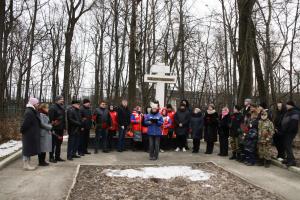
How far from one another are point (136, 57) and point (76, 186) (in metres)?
12.1

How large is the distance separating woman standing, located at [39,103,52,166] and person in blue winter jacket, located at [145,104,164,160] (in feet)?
9.32

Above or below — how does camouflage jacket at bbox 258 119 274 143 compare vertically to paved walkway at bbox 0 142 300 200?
above

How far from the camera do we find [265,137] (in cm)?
994

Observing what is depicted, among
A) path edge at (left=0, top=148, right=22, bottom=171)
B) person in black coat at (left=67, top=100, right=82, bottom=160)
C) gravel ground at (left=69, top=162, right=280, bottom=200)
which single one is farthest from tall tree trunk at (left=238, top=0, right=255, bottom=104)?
path edge at (left=0, top=148, right=22, bottom=171)

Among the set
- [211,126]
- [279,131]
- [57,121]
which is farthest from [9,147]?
[279,131]

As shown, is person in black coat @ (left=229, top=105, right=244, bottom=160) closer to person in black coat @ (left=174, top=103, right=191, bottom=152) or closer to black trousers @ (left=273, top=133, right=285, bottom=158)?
black trousers @ (left=273, top=133, right=285, bottom=158)

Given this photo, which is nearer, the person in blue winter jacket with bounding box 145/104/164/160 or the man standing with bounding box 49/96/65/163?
the man standing with bounding box 49/96/65/163

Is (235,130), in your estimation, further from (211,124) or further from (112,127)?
(112,127)

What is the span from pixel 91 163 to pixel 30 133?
2.01 metres

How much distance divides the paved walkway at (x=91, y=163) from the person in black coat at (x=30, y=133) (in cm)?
44

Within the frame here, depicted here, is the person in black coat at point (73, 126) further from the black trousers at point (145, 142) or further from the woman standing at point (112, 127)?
the black trousers at point (145, 142)

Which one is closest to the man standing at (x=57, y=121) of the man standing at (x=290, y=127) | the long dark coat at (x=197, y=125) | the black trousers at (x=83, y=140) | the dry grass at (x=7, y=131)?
the black trousers at (x=83, y=140)

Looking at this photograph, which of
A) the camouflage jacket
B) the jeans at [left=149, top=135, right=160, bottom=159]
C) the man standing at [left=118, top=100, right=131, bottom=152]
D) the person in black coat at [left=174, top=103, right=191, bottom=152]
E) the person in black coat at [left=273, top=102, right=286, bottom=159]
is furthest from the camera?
the person in black coat at [left=174, top=103, right=191, bottom=152]

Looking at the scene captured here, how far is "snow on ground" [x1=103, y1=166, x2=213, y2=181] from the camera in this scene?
866 centimetres
